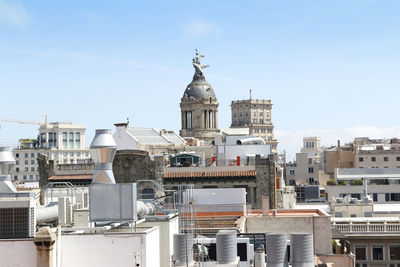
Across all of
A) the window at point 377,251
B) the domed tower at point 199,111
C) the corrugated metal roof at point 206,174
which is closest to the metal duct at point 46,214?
the corrugated metal roof at point 206,174

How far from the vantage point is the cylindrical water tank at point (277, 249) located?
27.8 m

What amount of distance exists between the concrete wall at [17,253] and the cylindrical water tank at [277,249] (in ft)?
32.6

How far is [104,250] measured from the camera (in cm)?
2281

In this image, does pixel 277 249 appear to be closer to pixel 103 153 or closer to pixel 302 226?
pixel 103 153

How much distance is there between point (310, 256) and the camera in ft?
92.5

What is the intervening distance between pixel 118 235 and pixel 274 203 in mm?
37237

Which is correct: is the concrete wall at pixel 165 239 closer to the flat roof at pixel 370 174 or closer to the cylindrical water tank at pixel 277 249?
the cylindrical water tank at pixel 277 249

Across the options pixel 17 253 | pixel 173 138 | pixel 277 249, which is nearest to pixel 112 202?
pixel 17 253

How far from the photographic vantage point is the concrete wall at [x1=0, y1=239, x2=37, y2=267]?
2141 centimetres

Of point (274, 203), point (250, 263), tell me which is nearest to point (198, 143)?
point (274, 203)

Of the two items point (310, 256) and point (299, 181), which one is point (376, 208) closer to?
point (310, 256)

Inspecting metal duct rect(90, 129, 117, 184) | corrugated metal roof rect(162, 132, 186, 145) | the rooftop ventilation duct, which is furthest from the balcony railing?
corrugated metal roof rect(162, 132, 186, 145)

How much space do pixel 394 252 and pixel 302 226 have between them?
14821 millimetres

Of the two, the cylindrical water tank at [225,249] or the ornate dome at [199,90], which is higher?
the ornate dome at [199,90]
